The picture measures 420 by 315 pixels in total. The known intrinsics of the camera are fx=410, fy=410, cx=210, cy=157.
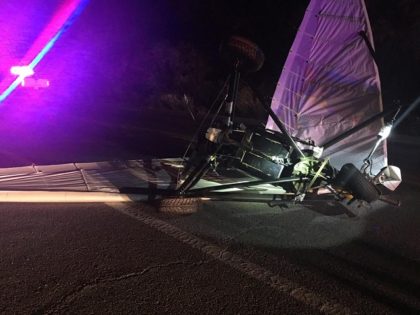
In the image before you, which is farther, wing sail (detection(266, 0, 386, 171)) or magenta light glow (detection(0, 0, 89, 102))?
magenta light glow (detection(0, 0, 89, 102))

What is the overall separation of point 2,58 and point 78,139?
7.27 metres

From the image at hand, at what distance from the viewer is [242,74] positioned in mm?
5828

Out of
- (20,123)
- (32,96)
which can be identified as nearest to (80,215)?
(20,123)

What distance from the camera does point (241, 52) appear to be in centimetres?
558

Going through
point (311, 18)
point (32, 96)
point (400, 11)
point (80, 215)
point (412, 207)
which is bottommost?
point (412, 207)

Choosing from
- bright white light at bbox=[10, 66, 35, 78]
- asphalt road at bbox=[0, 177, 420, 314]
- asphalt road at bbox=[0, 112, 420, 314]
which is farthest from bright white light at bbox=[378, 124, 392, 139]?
bright white light at bbox=[10, 66, 35, 78]

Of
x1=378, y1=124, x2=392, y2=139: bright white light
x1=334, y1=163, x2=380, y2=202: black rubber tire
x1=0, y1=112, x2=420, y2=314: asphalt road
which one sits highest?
x1=378, y1=124, x2=392, y2=139: bright white light

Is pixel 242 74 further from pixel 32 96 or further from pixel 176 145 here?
pixel 32 96

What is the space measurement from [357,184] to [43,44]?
68.8ft

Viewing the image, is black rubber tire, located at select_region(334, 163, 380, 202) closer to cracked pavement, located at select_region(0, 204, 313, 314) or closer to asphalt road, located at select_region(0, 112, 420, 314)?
asphalt road, located at select_region(0, 112, 420, 314)

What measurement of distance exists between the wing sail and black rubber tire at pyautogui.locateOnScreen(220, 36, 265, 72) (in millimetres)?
1613

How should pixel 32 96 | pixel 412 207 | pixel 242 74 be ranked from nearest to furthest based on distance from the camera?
pixel 242 74 → pixel 412 207 → pixel 32 96

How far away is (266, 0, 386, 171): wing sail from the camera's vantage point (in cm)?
676

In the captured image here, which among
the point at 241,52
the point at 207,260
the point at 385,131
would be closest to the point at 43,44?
the point at 241,52
